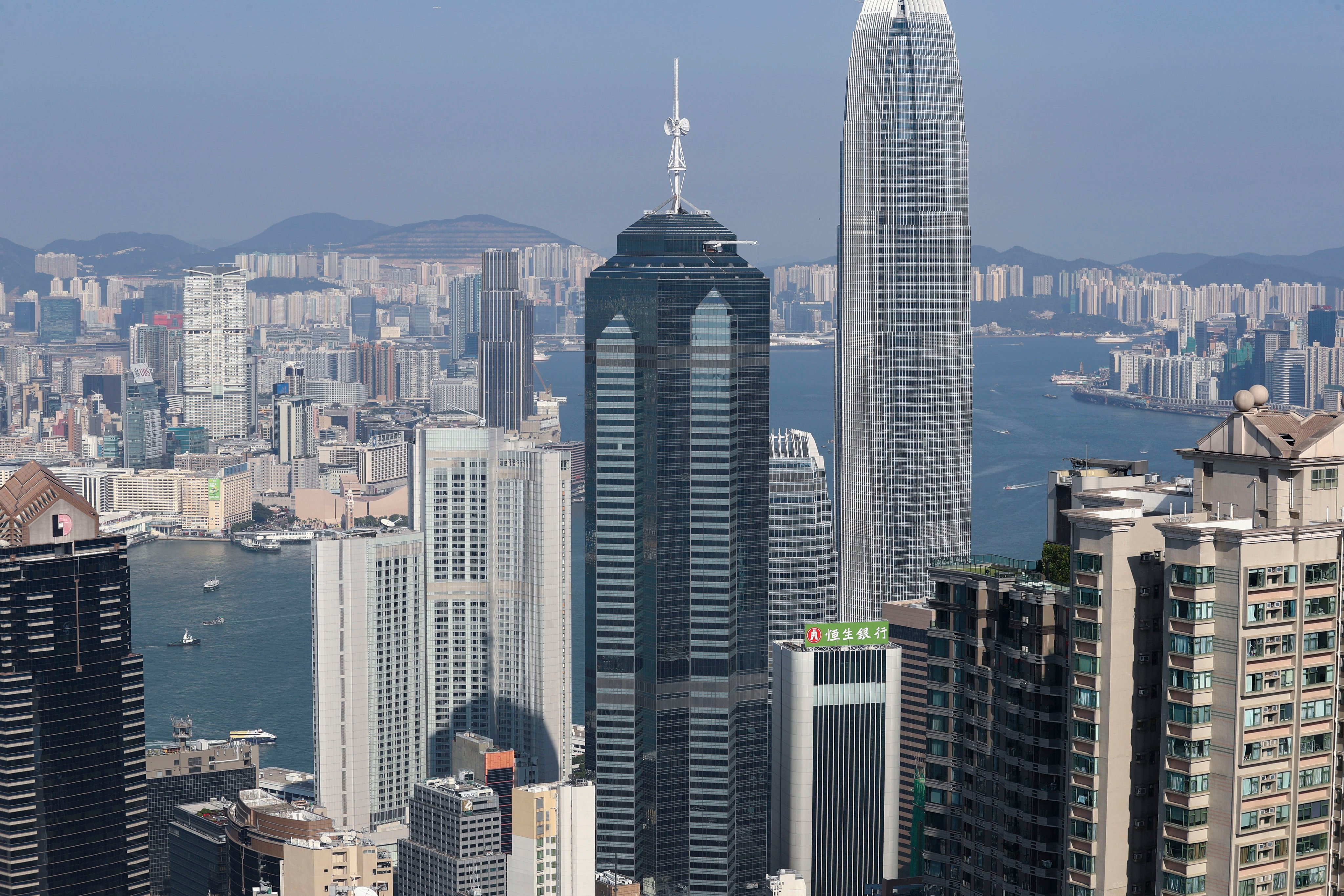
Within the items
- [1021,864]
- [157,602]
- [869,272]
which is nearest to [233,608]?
[157,602]

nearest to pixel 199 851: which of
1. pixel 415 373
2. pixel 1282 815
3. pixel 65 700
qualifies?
pixel 65 700

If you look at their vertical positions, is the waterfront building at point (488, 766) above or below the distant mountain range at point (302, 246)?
below

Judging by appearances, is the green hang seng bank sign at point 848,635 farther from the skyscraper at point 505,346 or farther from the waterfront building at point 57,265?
the waterfront building at point 57,265

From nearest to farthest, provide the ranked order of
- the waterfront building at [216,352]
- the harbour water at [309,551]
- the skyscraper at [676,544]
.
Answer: the skyscraper at [676,544]
the harbour water at [309,551]
the waterfront building at [216,352]

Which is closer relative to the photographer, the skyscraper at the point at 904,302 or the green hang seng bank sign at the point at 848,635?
the green hang seng bank sign at the point at 848,635

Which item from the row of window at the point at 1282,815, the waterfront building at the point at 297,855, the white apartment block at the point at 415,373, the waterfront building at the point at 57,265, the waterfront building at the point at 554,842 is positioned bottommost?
the waterfront building at the point at 297,855

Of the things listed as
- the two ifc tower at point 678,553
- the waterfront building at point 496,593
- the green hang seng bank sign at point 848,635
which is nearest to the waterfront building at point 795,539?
the two ifc tower at point 678,553

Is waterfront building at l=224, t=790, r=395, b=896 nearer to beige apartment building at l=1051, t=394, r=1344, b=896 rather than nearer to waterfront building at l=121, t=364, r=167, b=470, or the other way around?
beige apartment building at l=1051, t=394, r=1344, b=896

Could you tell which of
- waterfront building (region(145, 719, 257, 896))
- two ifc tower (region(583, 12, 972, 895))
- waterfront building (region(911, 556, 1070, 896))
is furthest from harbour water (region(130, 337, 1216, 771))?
waterfront building (region(911, 556, 1070, 896))
